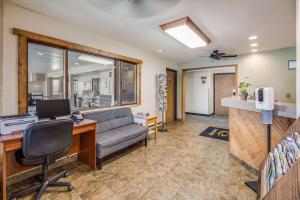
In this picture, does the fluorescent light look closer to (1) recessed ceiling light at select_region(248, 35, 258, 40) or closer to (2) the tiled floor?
(2) the tiled floor

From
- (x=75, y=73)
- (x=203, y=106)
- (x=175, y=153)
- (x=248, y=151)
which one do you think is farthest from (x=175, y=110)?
(x=75, y=73)

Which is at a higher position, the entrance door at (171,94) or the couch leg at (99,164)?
Answer: the entrance door at (171,94)

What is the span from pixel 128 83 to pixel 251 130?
119 inches

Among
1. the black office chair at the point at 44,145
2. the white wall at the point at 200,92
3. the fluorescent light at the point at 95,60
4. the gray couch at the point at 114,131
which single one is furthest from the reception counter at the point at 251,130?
the white wall at the point at 200,92

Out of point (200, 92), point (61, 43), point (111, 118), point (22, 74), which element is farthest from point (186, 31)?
point (200, 92)

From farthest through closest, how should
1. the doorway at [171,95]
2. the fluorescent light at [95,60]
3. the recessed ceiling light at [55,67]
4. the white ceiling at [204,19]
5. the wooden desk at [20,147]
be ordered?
the doorway at [171,95], the fluorescent light at [95,60], the recessed ceiling light at [55,67], the white ceiling at [204,19], the wooden desk at [20,147]

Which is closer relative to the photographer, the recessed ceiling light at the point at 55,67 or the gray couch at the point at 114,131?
the gray couch at the point at 114,131

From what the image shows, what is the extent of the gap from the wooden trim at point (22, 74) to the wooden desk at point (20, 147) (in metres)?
0.61

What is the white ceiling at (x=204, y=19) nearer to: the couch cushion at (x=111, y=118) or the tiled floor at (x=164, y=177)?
the couch cushion at (x=111, y=118)

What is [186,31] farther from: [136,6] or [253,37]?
[253,37]

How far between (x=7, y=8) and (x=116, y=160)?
285 cm

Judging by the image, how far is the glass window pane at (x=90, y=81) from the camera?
118 inches

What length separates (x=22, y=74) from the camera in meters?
2.16

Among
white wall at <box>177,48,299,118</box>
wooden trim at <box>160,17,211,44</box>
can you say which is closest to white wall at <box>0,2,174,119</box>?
wooden trim at <box>160,17,211,44</box>
